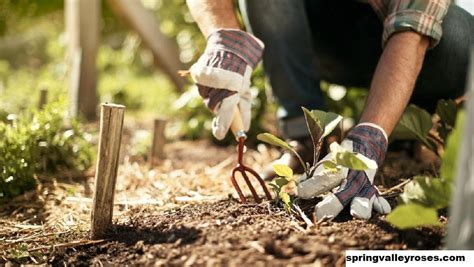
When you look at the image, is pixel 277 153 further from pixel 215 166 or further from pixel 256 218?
pixel 256 218

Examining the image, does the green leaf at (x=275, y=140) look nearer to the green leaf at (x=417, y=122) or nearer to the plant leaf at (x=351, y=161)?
the plant leaf at (x=351, y=161)

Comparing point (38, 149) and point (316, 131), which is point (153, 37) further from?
point (316, 131)

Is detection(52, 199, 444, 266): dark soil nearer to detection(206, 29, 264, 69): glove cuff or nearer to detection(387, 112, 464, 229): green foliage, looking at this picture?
detection(387, 112, 464, 229): green foliage

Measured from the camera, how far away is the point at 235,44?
158 centimetres

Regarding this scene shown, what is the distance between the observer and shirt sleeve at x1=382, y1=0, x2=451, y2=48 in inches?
62.0

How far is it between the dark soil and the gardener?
121 millimetres

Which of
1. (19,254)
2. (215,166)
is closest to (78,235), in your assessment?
(19,254)

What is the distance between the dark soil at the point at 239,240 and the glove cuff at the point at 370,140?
169mm

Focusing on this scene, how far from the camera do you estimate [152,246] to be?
1.18 meters

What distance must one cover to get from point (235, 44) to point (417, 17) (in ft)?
1.62

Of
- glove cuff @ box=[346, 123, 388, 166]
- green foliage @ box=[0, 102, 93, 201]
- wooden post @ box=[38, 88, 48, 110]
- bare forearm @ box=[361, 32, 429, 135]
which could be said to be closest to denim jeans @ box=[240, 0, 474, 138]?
bare forearm @ box=[361, 32, 429, 135]

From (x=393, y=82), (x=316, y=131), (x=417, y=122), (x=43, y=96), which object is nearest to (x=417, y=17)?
(x=393, y=82)

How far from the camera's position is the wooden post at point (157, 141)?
240 centimetres

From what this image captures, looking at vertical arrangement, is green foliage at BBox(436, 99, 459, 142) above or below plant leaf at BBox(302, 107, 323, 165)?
above
